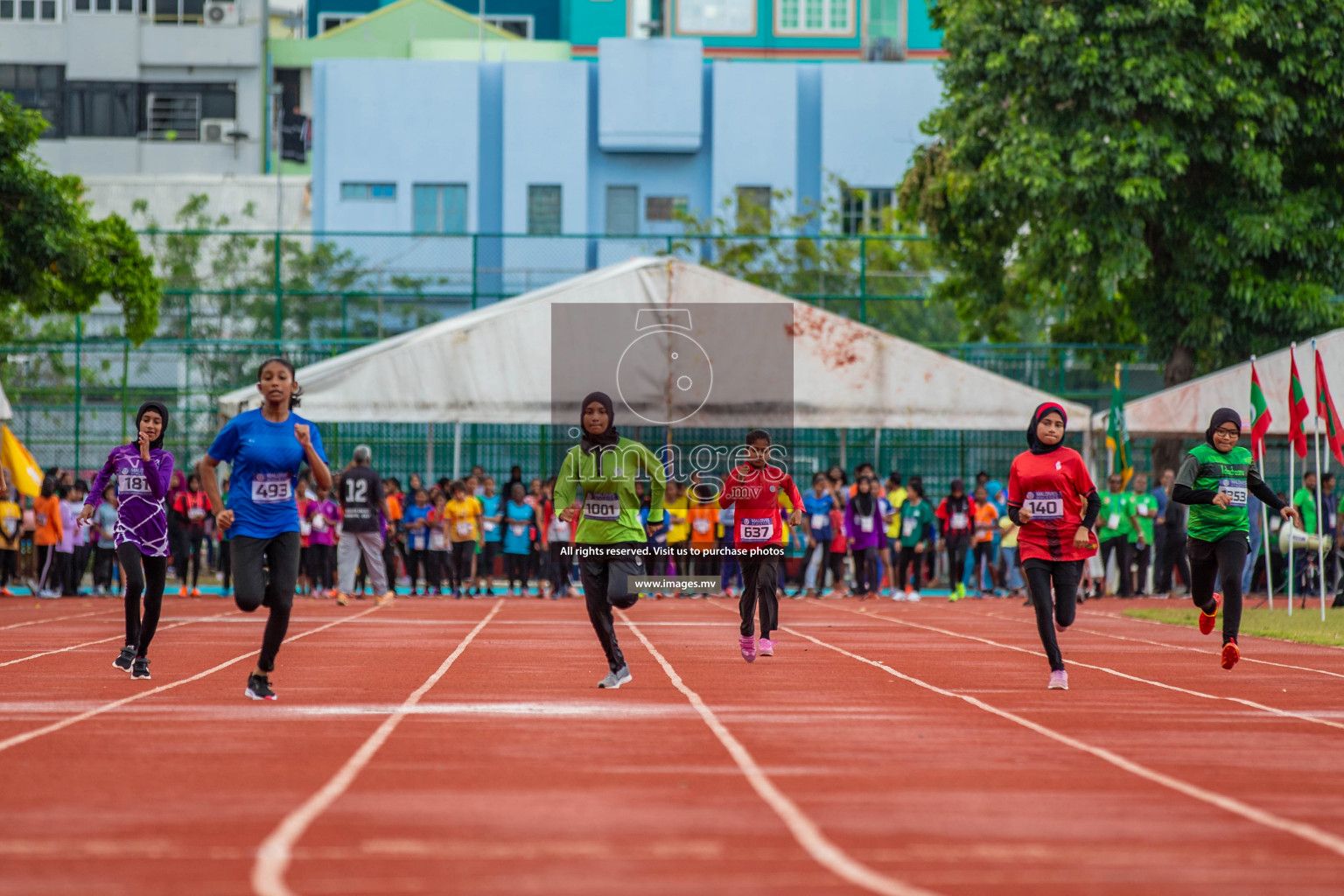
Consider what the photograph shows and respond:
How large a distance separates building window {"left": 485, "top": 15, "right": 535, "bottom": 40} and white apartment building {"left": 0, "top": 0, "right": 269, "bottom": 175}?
7900 mm

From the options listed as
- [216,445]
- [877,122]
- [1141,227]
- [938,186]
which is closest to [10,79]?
[877,122]

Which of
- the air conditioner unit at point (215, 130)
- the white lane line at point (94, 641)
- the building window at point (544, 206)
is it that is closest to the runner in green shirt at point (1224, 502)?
the white lane line at point (94, 641)

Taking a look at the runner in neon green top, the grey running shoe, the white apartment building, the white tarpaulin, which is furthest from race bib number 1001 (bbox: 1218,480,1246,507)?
the white apartment building

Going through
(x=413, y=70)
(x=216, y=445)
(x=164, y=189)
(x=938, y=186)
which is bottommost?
(x=216, y=445)

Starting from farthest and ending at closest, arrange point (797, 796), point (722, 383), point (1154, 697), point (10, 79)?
point (10, 79), point (722, 383), point (1154, 697), point (797, 796)

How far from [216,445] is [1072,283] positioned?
760 inches

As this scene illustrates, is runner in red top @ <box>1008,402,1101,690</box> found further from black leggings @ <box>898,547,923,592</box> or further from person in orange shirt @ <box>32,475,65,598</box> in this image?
person in orange shirt @ <box>32,475,65,598</box>

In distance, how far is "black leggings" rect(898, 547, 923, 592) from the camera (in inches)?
1005

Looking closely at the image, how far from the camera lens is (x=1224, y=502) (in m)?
12.3

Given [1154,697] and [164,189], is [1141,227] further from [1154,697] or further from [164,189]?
[164,189]

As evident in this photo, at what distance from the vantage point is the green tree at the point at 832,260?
1310 inches

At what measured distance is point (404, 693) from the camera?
10539mm

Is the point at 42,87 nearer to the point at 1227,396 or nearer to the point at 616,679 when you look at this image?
the point at 1227,396

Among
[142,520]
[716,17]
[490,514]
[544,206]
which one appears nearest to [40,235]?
[490,514]
